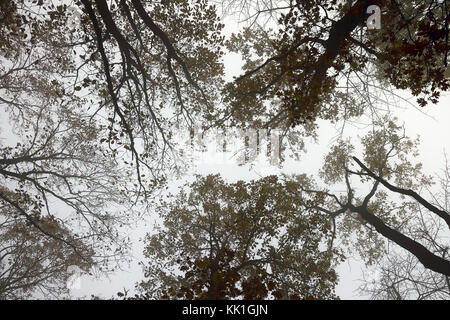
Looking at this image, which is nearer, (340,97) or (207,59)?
(207,59)

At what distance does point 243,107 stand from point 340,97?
4.55m

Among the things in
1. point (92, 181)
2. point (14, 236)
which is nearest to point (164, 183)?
point (92, 181)

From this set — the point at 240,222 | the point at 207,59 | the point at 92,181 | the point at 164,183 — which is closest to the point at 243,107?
the point at 207,59

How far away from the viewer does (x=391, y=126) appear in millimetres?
9984

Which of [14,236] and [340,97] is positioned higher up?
[340,97]
